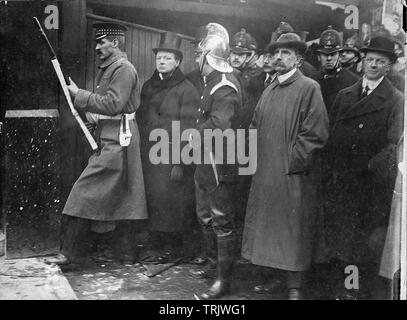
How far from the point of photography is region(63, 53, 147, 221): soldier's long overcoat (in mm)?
4348

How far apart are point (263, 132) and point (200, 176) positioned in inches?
24.0

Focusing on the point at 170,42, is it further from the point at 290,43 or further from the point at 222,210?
the point at 222,210

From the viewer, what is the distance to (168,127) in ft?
14.9

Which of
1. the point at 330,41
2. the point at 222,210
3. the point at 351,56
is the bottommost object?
the point at 222,210

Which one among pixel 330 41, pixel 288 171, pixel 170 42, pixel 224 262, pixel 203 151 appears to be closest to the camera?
pixel 288 171

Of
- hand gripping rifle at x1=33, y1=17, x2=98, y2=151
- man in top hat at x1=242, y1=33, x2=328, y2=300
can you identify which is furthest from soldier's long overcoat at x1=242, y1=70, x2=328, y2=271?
hand gripping rifle at x1=33, y1=17, x2=98, y2=151

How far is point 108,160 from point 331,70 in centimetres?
202

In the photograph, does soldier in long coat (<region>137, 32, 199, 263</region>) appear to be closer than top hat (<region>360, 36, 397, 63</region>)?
No

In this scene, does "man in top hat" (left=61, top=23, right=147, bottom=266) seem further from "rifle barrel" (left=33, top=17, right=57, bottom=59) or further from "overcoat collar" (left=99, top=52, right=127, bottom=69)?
"rifle barrel" (left=33, top=17, right=57, bottom=59)

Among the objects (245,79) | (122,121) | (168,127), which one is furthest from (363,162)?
(122,121)

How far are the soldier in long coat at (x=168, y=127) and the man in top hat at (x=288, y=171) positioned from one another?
75 cm

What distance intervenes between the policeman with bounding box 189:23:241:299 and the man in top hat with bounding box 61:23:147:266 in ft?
1.91
